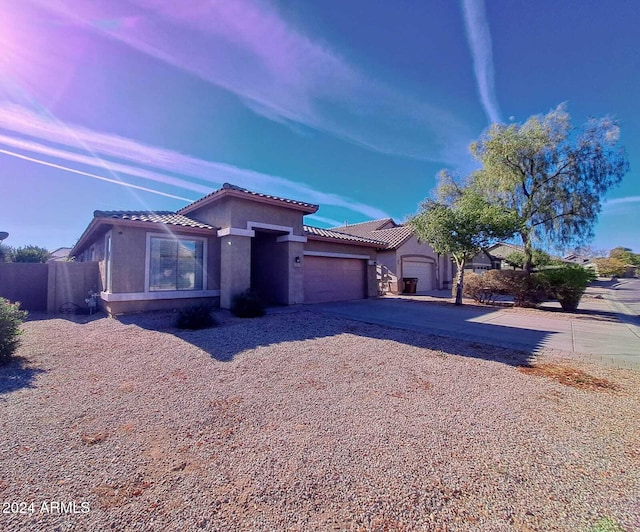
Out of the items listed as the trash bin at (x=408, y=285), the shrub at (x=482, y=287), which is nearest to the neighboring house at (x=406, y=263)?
the trash bin at (x=408, y=285)

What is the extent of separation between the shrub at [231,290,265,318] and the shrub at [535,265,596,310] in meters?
13.5

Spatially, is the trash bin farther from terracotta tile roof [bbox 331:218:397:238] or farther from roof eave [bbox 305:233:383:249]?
terracotta tile roof [bbox 331:218:397:238]

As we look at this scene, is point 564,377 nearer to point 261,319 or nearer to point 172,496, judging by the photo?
point 172,496

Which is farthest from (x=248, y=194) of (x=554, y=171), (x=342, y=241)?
(x=554, y=171)

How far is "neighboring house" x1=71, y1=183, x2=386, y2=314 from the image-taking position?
1003 centimetres

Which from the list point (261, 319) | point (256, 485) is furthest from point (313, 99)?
point (256, 485)

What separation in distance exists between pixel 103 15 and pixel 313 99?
276 inches

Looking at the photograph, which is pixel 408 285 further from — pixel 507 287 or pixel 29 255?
pixel 29 255

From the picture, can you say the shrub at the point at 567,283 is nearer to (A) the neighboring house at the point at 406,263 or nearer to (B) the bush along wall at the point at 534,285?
(B) the bush along wall at the point at 534,285

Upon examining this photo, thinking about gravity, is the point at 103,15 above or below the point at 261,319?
above

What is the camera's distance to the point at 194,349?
6457 mm

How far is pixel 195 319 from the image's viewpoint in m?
8.32

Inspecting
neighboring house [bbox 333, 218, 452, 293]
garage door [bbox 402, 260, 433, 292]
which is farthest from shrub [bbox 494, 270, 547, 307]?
garage door [bbox 402, 260, 433, 292]

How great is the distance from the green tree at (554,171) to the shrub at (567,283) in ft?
5.54
